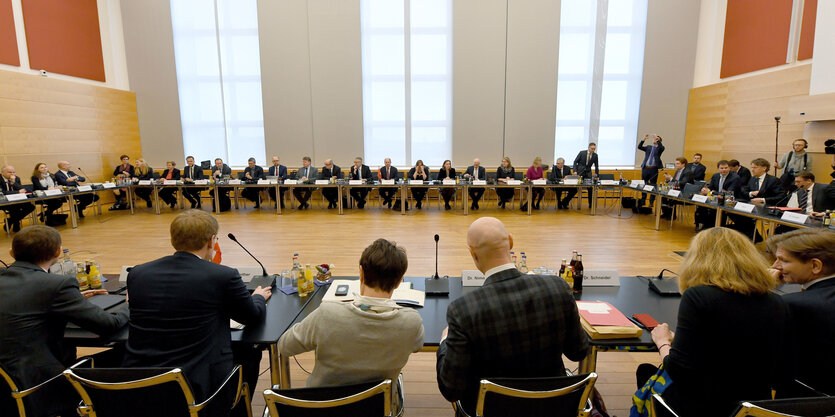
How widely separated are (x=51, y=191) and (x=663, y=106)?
39.6 ft

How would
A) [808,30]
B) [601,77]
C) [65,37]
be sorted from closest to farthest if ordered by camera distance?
[808,30]
[65,37]
[601,77]

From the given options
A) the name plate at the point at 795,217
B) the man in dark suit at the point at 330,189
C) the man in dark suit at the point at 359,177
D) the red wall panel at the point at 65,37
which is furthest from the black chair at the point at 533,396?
the red wall panel at the point at 65,37

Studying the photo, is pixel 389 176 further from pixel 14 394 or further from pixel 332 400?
pixel 332 400

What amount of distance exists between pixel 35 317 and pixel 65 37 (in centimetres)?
949

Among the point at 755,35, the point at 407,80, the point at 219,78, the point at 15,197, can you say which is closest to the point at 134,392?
the point at 15,197

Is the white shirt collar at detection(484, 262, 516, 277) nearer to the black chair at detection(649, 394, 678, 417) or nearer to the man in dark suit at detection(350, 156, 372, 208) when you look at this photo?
the black chair at detection(649, 394, 678, 417)

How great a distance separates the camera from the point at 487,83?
32.3ft

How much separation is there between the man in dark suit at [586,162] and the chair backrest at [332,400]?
841 centimetres

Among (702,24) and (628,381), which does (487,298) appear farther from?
(702,24)

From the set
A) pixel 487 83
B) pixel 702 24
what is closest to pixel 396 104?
pixel 487 83

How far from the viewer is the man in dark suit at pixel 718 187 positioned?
6.37 metres

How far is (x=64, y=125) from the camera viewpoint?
8344mm

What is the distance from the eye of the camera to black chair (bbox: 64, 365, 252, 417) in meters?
1.36

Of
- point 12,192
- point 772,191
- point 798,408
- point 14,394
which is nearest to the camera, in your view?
point 798,408
